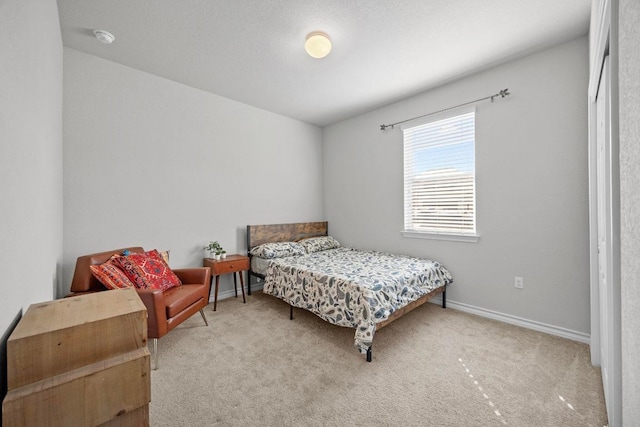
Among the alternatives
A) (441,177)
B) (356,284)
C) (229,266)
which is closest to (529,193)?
(441,177)

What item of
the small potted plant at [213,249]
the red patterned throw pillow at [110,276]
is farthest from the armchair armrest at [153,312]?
the small potted plant at [213,249]

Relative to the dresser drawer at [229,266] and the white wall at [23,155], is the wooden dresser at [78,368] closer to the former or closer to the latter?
the white wall at [23,155]

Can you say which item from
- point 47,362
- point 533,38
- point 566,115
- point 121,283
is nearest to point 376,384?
point 47,362

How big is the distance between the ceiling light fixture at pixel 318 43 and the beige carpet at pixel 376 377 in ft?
8.48

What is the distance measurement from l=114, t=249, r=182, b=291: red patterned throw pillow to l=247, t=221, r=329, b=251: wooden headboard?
4.34ft

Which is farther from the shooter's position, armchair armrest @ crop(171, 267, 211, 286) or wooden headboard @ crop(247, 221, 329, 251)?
wooden headboard @ crop(247, 221, 329, 251)

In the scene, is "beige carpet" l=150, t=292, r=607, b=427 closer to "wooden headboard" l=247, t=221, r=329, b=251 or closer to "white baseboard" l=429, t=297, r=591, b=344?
"white baseboard" l=429, t=297, r=591, b=344

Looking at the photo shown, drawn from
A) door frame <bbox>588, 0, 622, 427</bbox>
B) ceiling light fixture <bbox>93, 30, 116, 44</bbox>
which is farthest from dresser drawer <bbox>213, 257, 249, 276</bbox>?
door frame <bbox>588, 0, 622, 427</bbox>

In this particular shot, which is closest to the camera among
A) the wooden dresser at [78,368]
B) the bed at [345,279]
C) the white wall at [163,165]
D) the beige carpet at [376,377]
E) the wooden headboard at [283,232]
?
the wooden dresser at [78,368]

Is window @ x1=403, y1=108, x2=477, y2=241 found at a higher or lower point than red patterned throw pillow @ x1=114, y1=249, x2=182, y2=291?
higher

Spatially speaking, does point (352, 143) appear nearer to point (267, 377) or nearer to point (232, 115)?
point (232, 115)

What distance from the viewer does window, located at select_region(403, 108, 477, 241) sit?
310cm

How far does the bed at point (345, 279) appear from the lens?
2227 millimetres

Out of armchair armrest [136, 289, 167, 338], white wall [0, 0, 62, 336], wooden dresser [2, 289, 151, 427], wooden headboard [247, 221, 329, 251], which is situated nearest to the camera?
wooden dresser [2, 289, 151, 427]
